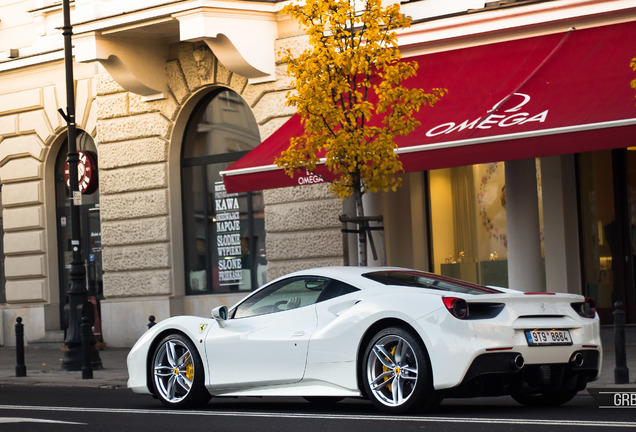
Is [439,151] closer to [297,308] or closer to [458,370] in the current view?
[297,308]

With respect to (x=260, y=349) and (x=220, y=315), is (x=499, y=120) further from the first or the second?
(x=260, y=349)

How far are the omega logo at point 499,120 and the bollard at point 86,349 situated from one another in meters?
5.32

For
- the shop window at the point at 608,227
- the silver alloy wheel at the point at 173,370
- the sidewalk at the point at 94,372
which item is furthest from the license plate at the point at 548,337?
the shop window at the point at 608,227

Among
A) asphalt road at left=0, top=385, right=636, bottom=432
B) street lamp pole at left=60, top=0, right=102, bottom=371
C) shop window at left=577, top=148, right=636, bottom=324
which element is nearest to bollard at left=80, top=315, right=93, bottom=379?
street lamp pole at left=60, top=0, right=102, bottom=371

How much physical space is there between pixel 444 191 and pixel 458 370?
1090cm

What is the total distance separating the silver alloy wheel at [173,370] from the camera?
10.9 metres

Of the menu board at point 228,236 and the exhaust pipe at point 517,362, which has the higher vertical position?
the menu board at point 228,236

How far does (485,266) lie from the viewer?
18828 millimetres

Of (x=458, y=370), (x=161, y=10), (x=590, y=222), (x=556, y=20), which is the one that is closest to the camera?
(x=458, y=370)

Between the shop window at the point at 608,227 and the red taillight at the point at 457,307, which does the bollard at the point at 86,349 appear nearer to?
the shop window at the point at 608,227

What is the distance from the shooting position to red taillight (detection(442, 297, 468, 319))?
29.2 feet

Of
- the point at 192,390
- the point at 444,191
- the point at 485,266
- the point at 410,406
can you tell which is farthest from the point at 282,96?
the point at 410,406

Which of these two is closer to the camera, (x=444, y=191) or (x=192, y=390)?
(x=192, y=390)

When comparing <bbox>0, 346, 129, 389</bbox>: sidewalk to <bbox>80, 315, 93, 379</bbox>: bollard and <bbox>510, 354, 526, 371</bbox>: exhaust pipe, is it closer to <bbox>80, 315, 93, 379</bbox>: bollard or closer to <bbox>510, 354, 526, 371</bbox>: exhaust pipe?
<bbox>80, 315, 93, 379</bbox>: bollard
